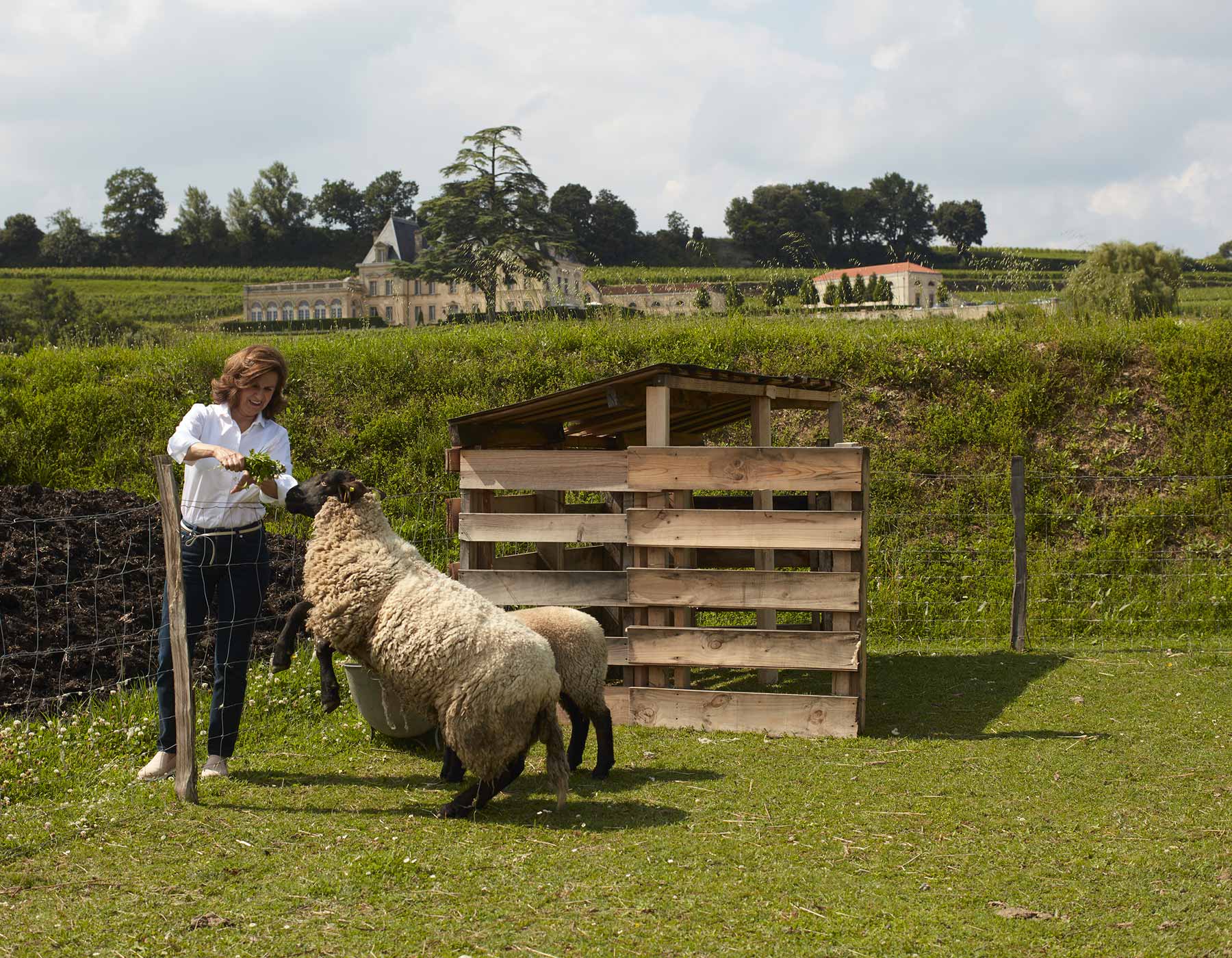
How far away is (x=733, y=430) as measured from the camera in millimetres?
13062

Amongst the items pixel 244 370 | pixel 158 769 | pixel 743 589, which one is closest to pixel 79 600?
pixel 158 769

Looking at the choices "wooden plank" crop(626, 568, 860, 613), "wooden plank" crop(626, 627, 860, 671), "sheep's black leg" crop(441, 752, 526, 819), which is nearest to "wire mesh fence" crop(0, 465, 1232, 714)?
"wooden plank" crop(626, 568, 860, 613)

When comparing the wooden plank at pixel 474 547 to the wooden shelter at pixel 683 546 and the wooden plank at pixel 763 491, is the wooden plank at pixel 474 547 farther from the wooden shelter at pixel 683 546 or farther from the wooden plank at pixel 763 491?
the wooden plank at pixel 763 491

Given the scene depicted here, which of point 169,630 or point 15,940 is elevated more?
point 169,630

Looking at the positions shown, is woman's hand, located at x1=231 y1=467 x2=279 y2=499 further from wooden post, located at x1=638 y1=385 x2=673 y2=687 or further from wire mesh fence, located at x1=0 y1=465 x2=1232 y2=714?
wire mesh fence, located at x1=0 y1=465 x2=1232 y2=714

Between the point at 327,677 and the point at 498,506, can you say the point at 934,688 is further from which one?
the point at 327,677

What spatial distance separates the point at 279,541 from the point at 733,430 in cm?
582

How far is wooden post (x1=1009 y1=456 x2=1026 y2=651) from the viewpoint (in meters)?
10.2

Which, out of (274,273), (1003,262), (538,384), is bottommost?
(538,384)

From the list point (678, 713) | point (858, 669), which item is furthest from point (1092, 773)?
point (678, 713)

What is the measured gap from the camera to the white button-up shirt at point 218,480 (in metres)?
5.32

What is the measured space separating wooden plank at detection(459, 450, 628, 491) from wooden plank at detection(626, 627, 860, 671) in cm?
109

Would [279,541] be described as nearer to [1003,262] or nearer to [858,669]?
[858,669]

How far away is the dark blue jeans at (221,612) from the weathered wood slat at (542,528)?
2131mm
